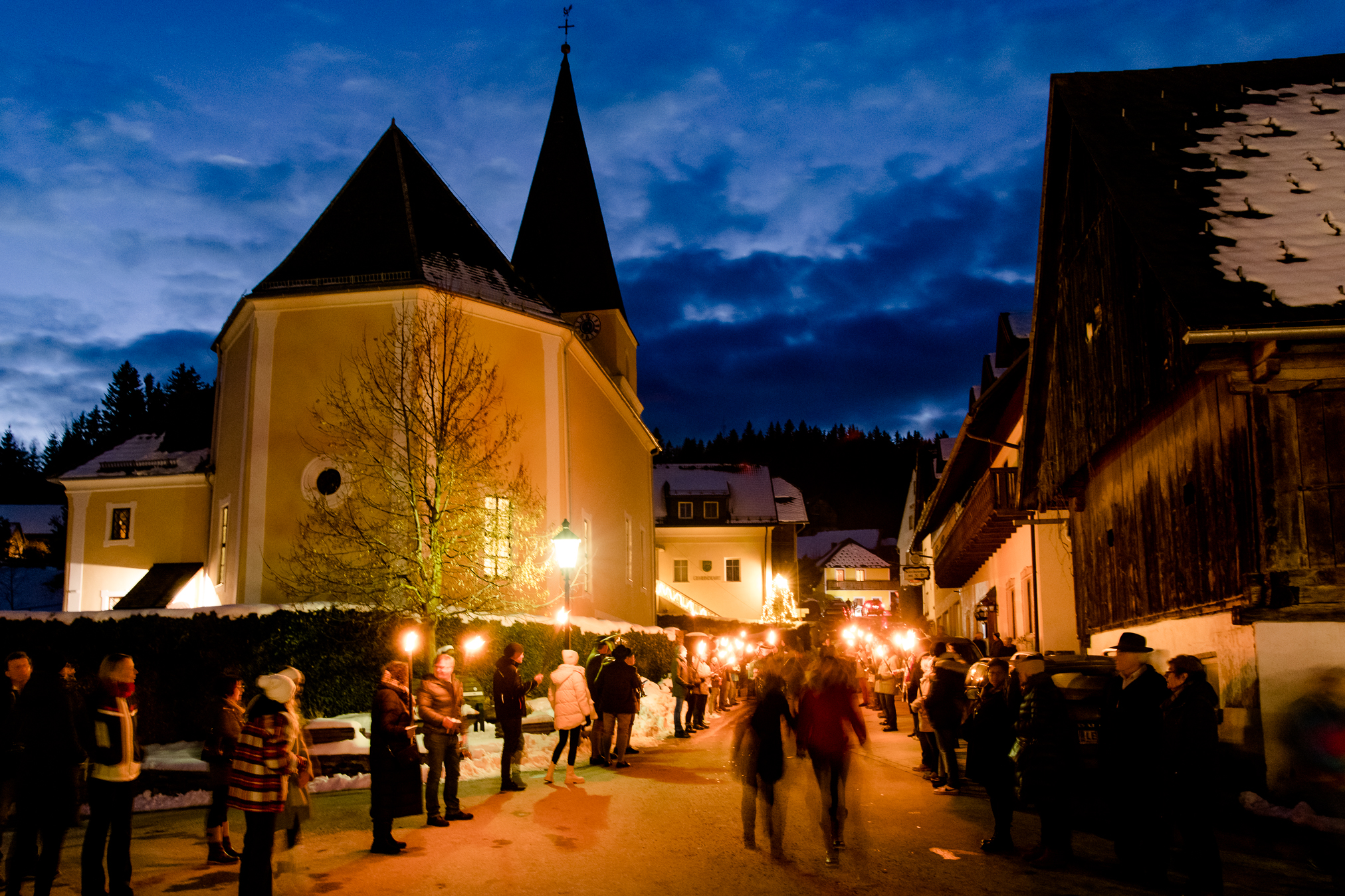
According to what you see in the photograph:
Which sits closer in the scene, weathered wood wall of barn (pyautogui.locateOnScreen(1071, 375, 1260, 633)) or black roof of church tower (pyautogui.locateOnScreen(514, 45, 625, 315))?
weathered wood wall of barn (pyautogui.locateOnScreen(1071, 375, 1260, 633))

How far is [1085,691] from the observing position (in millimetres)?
12242

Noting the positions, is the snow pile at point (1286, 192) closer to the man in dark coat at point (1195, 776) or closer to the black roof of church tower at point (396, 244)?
the man in dark coat at point (1195, 776)

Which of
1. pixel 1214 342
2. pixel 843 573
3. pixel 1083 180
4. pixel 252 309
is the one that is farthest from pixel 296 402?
pixel 843 573

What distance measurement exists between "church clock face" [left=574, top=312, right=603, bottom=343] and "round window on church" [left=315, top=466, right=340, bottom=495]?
16.2 meters

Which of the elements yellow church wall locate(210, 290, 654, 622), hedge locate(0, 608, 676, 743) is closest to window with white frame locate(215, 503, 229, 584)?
yellow church wall locate(210, 290, 654, 622)

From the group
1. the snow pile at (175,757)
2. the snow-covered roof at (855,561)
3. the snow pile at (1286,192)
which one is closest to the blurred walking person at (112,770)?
the snow pile at (175,757)

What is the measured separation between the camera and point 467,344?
88.4 ft

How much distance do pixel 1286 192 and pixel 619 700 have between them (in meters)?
11.9

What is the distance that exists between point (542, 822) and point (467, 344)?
58.0 ft

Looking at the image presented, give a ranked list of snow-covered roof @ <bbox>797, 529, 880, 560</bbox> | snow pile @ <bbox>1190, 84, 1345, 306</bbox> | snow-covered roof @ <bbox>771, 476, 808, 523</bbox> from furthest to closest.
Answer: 1. snow-covered roof @ <bbox>797, 529, 880, 560</bbox>
2. snow-covered roof @ <bbox>771, 476, 808, 523</bbox>
3. snow pile @ <bbox>1190, 84, 1345, 306</bbox>

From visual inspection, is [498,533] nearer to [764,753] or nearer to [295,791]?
[764,753]

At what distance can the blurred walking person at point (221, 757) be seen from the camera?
9531mm

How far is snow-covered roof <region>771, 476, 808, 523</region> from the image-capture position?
220 ft

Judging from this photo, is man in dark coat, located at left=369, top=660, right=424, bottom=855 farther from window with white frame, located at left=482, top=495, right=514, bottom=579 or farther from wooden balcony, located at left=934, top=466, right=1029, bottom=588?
wooden balcony, located at left=934, top=466, right=1029, bottom=588
